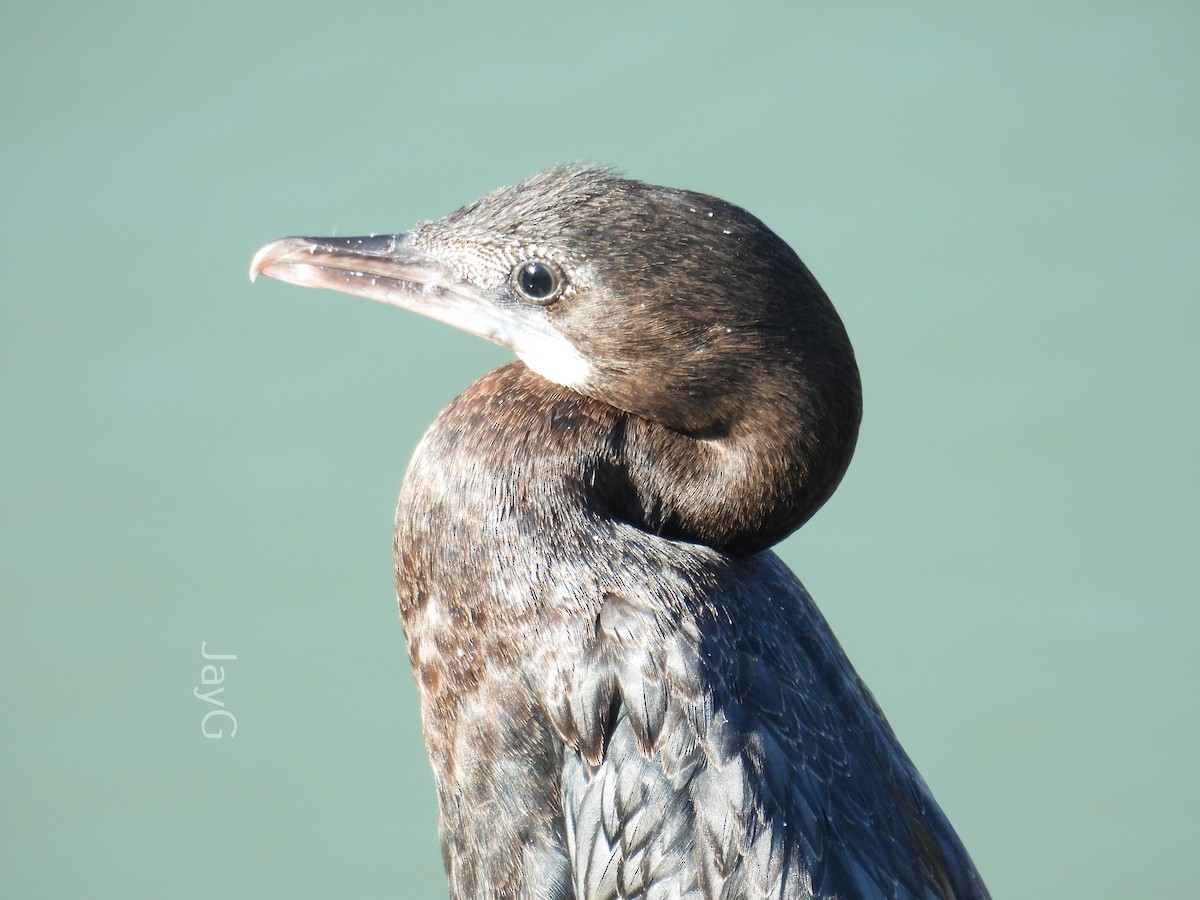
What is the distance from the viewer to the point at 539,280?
2.65 meters

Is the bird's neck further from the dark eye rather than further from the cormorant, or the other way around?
the dark eye

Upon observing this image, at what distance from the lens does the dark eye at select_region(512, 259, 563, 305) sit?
2.63m

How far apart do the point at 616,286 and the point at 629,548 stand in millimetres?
477

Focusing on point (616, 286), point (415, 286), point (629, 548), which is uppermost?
point (415, 286)

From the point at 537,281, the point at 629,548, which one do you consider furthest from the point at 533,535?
the point at 537,281

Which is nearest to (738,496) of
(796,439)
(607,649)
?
(796,439)

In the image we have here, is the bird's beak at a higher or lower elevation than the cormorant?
higher

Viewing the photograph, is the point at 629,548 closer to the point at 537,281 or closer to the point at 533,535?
the point at 533,535

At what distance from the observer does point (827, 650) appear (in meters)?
2.95

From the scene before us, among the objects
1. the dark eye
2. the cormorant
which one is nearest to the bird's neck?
the cormorant

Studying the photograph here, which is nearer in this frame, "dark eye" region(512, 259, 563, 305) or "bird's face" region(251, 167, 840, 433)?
"bird's face" region(251, 167, 840, 433)

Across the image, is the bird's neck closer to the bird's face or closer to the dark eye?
the bird's face

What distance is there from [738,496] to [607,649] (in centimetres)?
36

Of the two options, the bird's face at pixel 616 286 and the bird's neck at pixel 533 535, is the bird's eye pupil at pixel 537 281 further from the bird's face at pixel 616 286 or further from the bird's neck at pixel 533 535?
the bird's neck at pixel 533 535
